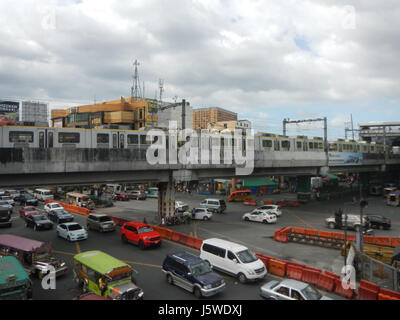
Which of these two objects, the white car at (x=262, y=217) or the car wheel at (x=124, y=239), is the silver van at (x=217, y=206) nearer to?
the white car at (x=262, y=217)

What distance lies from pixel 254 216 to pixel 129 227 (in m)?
15.1

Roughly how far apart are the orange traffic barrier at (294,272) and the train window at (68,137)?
56.1ft

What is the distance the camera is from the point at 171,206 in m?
30.4

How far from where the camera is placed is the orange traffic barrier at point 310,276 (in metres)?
14.7

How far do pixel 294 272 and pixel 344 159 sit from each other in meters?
35.0

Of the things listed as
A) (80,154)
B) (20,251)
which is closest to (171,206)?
(80,154)

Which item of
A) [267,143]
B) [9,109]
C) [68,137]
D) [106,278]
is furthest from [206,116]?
[106,278]

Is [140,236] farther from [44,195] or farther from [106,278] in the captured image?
[44,195]

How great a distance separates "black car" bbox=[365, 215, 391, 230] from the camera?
27734 mm

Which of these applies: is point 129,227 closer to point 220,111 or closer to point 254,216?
point 254,216

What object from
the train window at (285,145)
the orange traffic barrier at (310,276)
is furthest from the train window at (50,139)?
the train window at (285,145)

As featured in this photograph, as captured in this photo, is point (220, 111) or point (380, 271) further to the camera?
point (220, 111)

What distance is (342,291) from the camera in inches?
535

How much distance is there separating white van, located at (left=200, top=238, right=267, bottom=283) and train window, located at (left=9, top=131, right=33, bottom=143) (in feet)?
45.6
